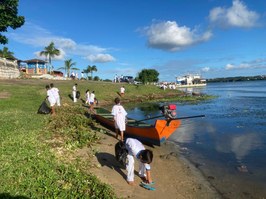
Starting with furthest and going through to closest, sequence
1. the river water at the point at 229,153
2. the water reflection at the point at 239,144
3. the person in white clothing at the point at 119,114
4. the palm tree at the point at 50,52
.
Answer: the palm tree at the point at 50,52, the water reflection at the point at 239,144, the person in white clothing at the point at 119,114, the river water at the point at 229,153

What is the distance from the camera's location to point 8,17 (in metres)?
12.5

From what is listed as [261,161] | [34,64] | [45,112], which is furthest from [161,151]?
[34,64]

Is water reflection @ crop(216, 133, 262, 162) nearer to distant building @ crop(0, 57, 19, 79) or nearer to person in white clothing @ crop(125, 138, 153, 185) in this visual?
person in white clothing @ crop(125, 138, 153, 185)

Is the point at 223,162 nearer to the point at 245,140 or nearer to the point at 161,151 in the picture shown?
the point at 161,151

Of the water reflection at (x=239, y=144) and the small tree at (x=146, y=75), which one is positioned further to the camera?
the small tree at (x=146, y=75)

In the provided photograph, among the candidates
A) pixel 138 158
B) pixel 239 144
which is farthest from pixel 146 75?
pixel 138 158

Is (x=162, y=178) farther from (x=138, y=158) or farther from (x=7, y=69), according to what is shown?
(x=7, y=69)

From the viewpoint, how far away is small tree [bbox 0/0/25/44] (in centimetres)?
1220

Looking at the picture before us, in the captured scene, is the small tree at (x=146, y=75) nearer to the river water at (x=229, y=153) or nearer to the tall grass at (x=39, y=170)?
the river water at (x=229, y=153)

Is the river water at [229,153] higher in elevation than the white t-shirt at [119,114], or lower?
lower

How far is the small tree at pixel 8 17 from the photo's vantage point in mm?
12203

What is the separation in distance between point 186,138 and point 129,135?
4765 mm

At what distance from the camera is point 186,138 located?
19.7 m

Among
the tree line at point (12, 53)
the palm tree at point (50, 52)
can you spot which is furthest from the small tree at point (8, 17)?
the palm tree at point (50, 52)
